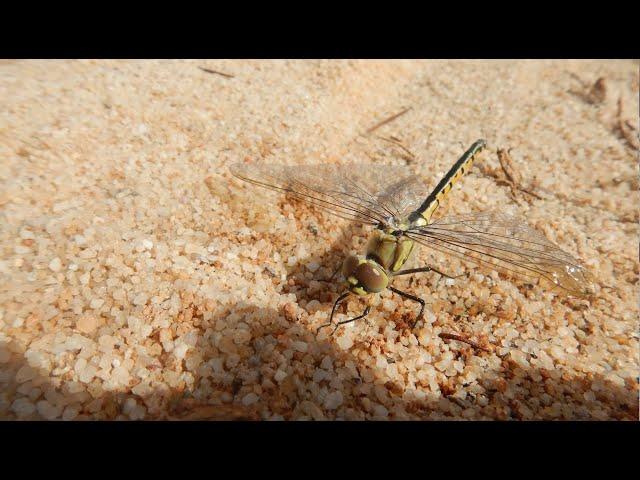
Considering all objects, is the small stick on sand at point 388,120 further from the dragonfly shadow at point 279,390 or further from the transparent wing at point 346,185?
the dragonfly shadow at point 279,390

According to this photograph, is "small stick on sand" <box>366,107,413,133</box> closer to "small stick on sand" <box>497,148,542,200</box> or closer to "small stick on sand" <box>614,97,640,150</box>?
"small stick on sand" <box>497,148,542,200</box>

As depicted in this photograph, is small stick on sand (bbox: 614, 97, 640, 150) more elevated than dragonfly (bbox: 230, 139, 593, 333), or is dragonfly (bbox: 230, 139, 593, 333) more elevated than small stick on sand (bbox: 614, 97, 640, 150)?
small stick on sand (bbox: 614, 97, 640, 150)

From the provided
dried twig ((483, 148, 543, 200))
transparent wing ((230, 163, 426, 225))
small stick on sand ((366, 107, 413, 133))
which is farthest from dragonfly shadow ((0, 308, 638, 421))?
small stick on sand ((366, 107, 413, 133))

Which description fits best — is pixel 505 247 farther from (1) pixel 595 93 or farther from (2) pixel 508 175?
(1) pixel 595 93

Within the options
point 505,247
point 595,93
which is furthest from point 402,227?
point 595,93

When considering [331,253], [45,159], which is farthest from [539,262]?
[45,159]

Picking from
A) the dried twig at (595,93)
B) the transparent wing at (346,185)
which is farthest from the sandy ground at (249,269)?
the dried twig at (595,93)
